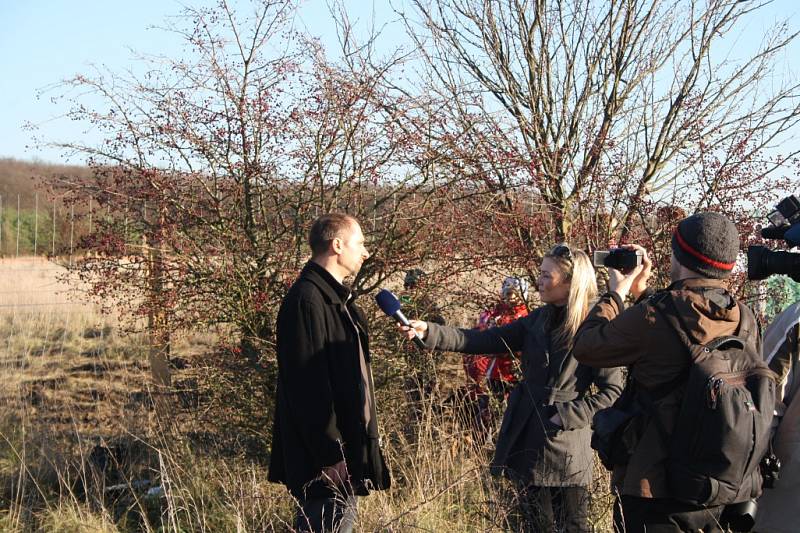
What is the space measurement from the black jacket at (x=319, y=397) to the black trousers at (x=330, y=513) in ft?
0.13

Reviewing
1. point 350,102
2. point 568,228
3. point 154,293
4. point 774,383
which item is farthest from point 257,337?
point 774,383

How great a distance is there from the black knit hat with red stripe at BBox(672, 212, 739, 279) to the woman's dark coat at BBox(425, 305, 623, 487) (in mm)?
965

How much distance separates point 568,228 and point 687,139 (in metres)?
1.14

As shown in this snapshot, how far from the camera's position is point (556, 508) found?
379 cm

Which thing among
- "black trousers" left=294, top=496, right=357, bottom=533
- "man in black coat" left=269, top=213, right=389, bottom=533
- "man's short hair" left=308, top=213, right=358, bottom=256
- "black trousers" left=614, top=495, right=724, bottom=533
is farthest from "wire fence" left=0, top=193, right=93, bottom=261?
"black trousers" left=614, top=495, right=724, bottom=533

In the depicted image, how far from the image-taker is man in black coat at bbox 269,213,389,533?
3.34m

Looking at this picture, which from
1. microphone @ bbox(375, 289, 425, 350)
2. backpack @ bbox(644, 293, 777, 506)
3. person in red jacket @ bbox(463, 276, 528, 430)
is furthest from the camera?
person in red jacket @ bbox(463, 276, 528, 430)

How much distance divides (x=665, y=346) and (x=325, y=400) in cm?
133

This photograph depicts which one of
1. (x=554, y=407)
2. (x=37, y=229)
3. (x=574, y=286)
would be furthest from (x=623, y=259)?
(x=37, y=229)

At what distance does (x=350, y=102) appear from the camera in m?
5.40

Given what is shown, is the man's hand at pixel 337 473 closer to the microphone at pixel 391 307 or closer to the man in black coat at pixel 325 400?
the man in black coat at pixel 325 400

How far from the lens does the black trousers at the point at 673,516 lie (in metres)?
2.78

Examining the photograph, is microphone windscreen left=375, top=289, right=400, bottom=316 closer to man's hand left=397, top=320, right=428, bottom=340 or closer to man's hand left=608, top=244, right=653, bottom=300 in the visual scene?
man's hand left=397, top=320, right=428, bottom=340

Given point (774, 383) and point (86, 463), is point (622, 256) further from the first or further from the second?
point (86, 463)
